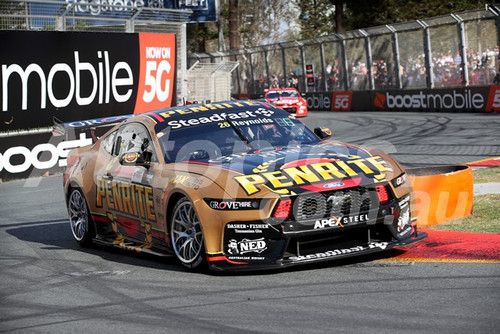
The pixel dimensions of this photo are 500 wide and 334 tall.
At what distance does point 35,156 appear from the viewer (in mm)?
19594

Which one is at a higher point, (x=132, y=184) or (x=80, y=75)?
(x=80, y=75)

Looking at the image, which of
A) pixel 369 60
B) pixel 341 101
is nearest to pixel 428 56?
pixel 369 60

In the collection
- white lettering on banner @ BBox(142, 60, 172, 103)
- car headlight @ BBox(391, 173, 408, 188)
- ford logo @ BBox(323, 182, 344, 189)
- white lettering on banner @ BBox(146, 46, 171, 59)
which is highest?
white lettering on banner @ BBox(146, 46, 171, 59)

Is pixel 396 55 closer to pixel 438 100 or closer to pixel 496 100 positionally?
pixel 438 100

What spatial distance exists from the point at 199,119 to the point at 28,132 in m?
11.5

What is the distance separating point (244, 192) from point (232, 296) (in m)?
0.92

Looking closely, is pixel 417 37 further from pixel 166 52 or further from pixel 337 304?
pixel 337 304

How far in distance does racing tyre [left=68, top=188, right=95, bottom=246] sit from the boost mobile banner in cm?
973

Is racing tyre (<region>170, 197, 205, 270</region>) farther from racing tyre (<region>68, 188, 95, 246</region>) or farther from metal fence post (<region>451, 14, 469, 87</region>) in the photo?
metal fence post (<region>451, 14, 469, 87</region>)

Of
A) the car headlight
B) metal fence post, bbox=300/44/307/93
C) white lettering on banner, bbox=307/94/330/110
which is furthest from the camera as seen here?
metal fence post, bbox=300/44/307/93

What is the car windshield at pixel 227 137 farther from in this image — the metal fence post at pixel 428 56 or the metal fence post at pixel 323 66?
the metal fence post at pixel 323 66

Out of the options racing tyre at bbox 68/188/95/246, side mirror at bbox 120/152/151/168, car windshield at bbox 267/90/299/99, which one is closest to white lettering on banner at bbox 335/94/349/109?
car windshield at bbox 267/90/299/99

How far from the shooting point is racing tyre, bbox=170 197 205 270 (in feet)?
24.7

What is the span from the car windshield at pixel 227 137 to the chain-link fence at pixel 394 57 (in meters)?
22.8
